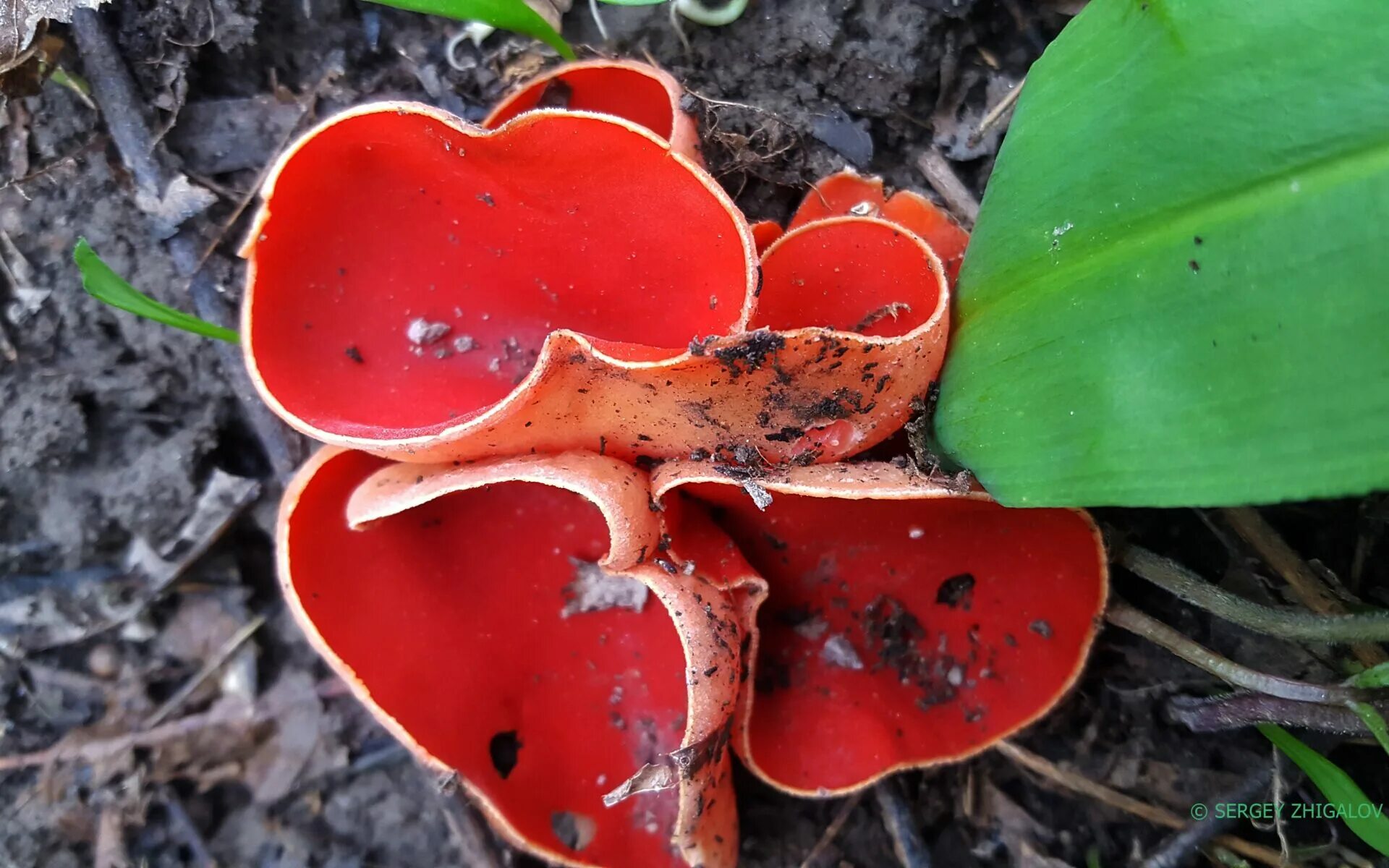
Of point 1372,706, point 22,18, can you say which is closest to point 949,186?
point 1372,706

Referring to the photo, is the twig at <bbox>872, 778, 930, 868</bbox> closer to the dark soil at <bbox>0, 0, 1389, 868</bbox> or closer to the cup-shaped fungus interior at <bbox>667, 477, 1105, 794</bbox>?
the dark soil at <bbox>0, 0, 1389, 868</bbox>

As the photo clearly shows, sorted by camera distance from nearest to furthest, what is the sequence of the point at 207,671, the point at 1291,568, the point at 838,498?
the point at 838,498 → the point at 1291,568 → the point at 207,671

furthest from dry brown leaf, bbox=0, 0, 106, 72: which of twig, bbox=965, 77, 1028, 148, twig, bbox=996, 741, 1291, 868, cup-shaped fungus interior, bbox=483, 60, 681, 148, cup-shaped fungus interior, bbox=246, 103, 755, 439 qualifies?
twig, bbox=996, 741, 1291, 868

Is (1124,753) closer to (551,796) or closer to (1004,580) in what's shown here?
(1004,580)

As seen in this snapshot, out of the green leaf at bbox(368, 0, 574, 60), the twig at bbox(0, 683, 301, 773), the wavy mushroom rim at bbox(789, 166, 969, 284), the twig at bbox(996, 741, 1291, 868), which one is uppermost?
the green leaf at bbox(368, 0, 574, 60)

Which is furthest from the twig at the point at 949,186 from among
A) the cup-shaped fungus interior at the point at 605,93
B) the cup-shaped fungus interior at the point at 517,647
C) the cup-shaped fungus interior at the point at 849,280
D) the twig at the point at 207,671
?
the twig at the point at 207,671

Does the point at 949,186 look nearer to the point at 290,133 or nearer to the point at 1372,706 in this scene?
the point at 1372,706
